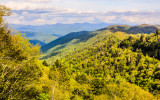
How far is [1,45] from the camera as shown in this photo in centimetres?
1842

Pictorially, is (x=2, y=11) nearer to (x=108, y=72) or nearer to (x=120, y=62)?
(x=108, y=72)

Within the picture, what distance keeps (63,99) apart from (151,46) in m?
203

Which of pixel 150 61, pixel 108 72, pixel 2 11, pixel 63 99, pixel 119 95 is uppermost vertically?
pixel 2 11

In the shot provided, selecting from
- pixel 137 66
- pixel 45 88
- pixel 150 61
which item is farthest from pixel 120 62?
pixel 45 88

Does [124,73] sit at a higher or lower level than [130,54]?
lower

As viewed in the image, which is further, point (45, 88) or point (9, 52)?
point (45, 88)

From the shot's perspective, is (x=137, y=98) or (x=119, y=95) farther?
(x=119, y=95)

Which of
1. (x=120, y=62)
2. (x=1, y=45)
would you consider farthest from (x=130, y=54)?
(x=1, y=45)

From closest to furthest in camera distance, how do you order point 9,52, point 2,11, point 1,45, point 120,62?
point 2,11
point 1,45
point 9,52
point 120,62

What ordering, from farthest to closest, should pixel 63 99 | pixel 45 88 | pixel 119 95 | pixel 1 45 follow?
pixel 119 95
pixel 45 88
pixel 63 99
pixel 1 45

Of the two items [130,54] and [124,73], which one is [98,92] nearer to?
[124,73]

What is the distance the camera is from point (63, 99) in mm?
25203

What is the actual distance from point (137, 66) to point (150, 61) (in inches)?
816

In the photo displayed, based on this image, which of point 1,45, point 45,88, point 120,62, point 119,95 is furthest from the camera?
point 120,62
